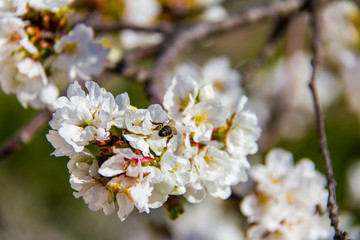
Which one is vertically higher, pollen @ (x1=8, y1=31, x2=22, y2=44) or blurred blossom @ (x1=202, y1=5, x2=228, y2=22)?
blurred blossom @ (x1=202, y1=5, x2=228, y2=22)

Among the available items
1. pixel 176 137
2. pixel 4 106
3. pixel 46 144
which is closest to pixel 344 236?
pixel 176 137

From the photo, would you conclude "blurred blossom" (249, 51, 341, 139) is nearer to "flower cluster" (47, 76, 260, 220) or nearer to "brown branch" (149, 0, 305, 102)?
"brown branch" (149, 0, 305, 102)

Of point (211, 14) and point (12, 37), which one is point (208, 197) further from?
point (12, 37)

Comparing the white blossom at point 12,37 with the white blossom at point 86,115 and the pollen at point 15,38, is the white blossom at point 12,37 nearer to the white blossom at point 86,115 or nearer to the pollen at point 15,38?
the pollen at point 15,38

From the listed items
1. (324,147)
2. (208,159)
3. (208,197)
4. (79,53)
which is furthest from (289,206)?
(208,197)

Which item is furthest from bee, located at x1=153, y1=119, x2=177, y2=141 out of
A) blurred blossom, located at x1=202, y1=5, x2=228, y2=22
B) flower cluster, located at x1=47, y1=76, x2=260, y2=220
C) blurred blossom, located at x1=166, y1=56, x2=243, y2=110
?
blurred blossom, located at x1=202, y1=5, x2=228, y2=22

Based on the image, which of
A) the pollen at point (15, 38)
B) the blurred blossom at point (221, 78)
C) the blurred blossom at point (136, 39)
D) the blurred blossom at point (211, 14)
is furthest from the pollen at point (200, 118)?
the blurred blossom at point (211, 14)
